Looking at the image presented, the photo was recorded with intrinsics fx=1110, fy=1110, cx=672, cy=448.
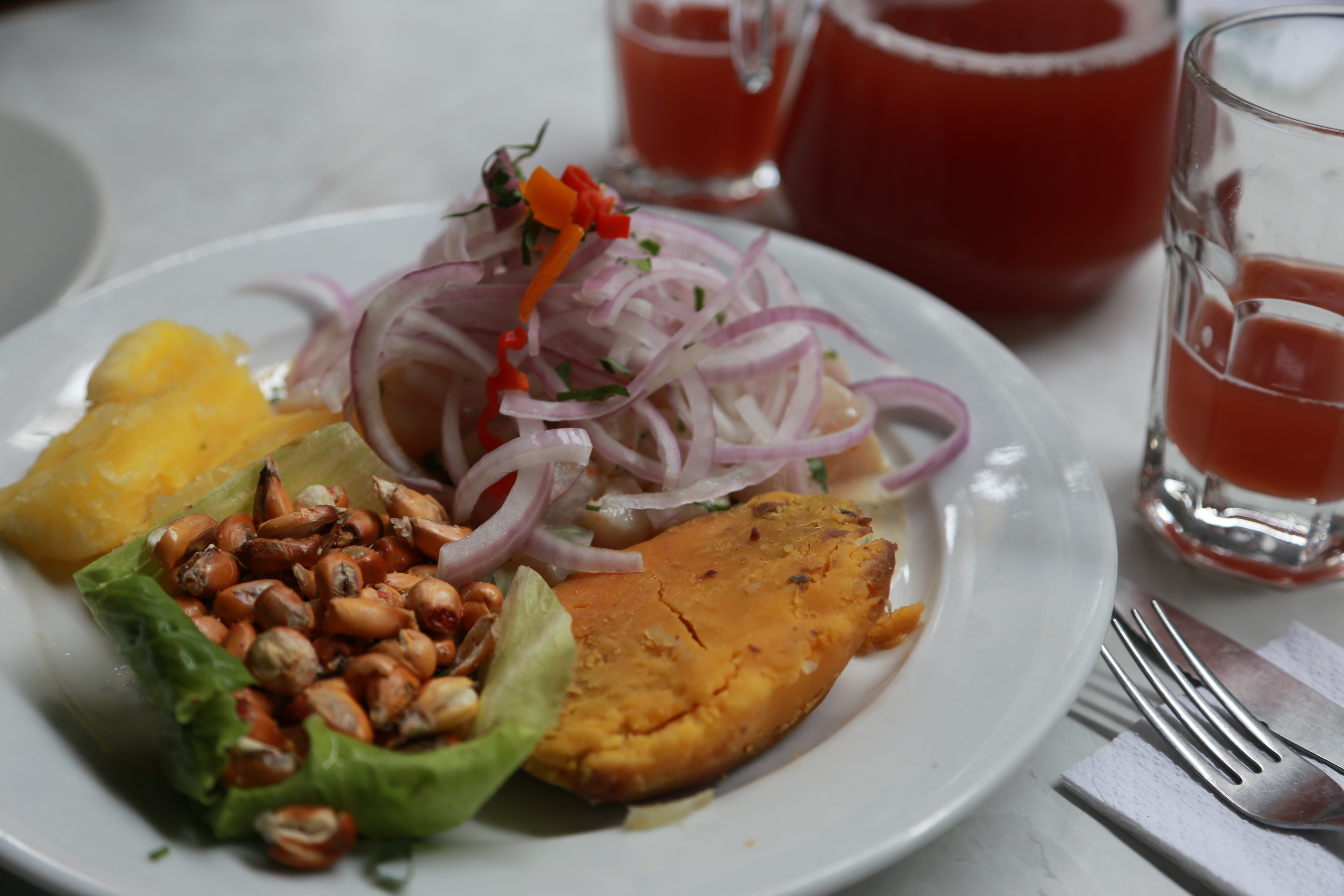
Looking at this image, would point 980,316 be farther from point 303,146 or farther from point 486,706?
point 303,146

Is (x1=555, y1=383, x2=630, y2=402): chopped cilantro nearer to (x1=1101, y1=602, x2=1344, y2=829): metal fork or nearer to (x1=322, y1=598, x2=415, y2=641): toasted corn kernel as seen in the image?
(x1=322, y1=598, x2=415, y2=641): toasted corn kernel

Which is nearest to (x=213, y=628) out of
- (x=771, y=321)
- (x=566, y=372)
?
(x=566, y=372)

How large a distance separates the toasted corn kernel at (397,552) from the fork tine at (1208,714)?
1067 millimetres

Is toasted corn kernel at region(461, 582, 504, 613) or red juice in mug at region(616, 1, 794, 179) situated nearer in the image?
toasted corn kernel at region(461, 582, 504, 613)

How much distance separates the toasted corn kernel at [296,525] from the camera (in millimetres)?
1531

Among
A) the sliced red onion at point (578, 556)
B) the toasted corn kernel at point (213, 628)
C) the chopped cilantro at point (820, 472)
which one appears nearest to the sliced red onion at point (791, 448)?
the chopped cilantro at point (820, 472)

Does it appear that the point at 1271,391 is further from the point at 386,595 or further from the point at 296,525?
the point at 296,525

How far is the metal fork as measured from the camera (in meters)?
1.37

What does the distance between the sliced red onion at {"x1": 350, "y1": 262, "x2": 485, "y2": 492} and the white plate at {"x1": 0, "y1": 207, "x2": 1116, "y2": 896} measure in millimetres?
507

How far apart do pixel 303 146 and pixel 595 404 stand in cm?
202

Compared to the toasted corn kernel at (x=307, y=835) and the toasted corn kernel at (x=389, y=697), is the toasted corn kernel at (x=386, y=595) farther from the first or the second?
the toasted corn kernel at (x=307, y=835)

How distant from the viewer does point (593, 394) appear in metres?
1.82

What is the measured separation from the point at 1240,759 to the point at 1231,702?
3.3 inches

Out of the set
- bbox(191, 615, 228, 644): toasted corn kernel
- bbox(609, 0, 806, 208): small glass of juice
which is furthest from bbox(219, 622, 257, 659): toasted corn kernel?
bbox(609, 0, 806, 208): small glass of juice
